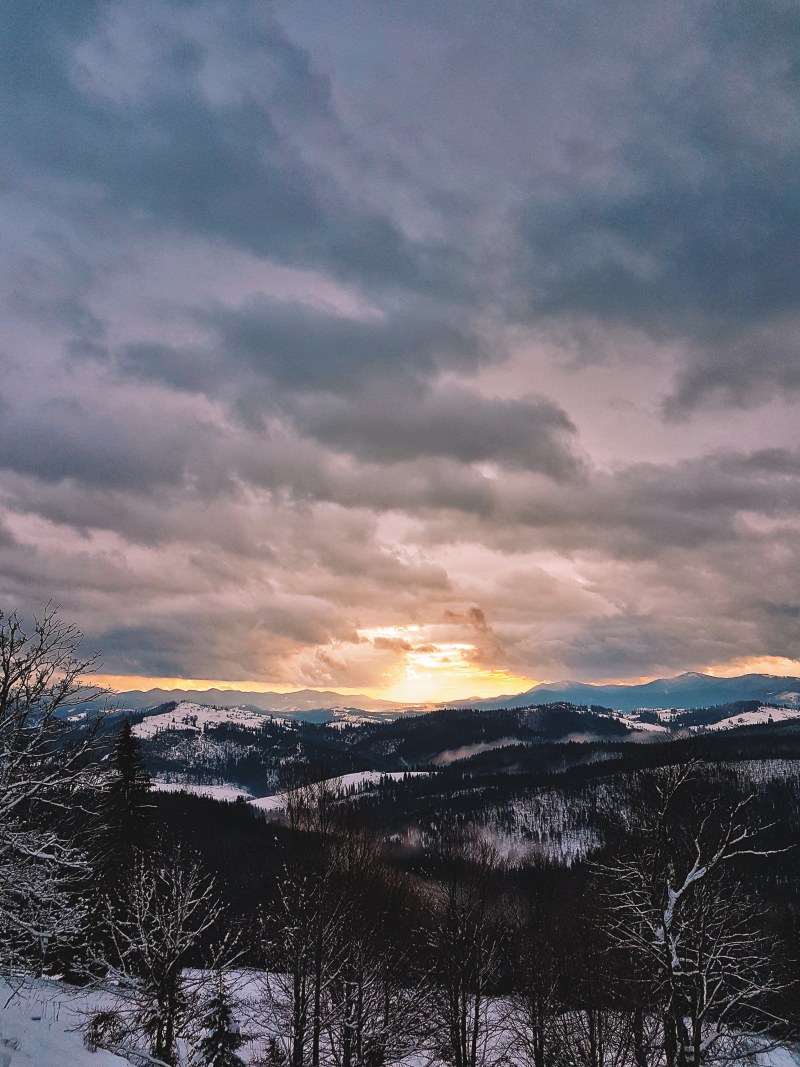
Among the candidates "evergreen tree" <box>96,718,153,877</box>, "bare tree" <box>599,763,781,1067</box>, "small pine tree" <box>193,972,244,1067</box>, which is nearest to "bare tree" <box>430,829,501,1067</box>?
"bare tree" <box>599,763,781,1067</box>

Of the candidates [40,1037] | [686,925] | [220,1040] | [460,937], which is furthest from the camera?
[220,1040]

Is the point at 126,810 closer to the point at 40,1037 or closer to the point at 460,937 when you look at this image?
the point at 40,1037

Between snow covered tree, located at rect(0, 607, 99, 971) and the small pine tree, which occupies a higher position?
snow covered tree, located at rect(0, 607, 99, 971)

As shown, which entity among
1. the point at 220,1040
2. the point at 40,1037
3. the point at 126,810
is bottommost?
the point at 220,1040

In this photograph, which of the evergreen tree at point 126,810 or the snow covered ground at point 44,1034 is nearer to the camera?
the snow covered ground at point 44,1034

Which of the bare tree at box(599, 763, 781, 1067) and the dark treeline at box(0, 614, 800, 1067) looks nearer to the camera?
the bare tree at box(599, 763, 781, 1067)

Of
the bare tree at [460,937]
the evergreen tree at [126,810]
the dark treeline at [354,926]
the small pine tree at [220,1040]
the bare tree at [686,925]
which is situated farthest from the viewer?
the evergreen tree at [126,810]

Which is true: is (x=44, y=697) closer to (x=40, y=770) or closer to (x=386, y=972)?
(x=40, y=770)

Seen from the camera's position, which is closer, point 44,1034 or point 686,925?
point 686,925

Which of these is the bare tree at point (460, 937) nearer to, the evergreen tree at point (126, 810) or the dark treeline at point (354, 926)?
the dark treeline at point (354, 926)

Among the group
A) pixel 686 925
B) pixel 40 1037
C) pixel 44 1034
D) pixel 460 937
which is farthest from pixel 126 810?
pixel 686 925

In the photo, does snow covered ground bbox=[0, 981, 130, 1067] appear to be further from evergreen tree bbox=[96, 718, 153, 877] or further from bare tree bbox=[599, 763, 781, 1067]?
bare tree bbox=[599, 763, 781, 1067]

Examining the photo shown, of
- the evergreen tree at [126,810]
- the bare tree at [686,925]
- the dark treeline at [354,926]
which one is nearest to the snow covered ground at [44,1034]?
the dark treeline at [354,926]

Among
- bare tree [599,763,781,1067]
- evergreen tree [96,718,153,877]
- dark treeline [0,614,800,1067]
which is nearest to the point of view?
bare tree [599,763,781,1067]
